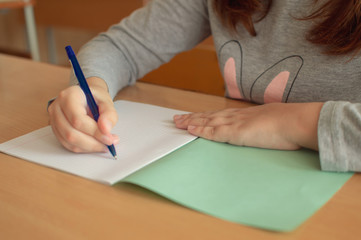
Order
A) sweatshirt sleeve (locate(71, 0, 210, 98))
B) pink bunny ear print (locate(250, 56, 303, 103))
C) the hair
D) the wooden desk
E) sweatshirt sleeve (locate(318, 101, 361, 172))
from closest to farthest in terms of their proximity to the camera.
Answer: the wooden desk, sweatshirt sleeve (locate(318, 101, 361, 172)), the hair, pink bunny ear print (locate(250, 56, 303, 103)), sweatshirt sleeve (locate(71, 0, 210, 98))

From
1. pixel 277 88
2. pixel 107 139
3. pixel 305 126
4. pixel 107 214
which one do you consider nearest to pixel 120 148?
pixel 107 139

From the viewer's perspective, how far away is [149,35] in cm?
93

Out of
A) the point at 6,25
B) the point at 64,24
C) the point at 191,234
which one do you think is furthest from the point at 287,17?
the point at 6,25

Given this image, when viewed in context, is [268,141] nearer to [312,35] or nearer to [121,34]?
[312,35]

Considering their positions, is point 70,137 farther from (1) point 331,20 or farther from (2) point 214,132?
(1) point 331,20

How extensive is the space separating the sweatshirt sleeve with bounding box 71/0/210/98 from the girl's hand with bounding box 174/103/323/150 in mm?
347

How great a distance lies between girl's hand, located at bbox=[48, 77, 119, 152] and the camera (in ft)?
1.77

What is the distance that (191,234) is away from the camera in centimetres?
38

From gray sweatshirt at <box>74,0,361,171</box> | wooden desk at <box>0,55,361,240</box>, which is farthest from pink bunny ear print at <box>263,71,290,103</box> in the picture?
wooden desk at <box>0,55,361,240</box>

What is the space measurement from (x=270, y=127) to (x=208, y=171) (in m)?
0.13

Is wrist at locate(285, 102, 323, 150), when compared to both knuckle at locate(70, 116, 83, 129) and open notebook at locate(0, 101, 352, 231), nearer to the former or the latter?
open notebook at locate(0, 101, 352, 231)

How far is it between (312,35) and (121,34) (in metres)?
0.44

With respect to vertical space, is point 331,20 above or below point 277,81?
above

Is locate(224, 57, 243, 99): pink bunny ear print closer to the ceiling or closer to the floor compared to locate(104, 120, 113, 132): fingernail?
closer to the floor
